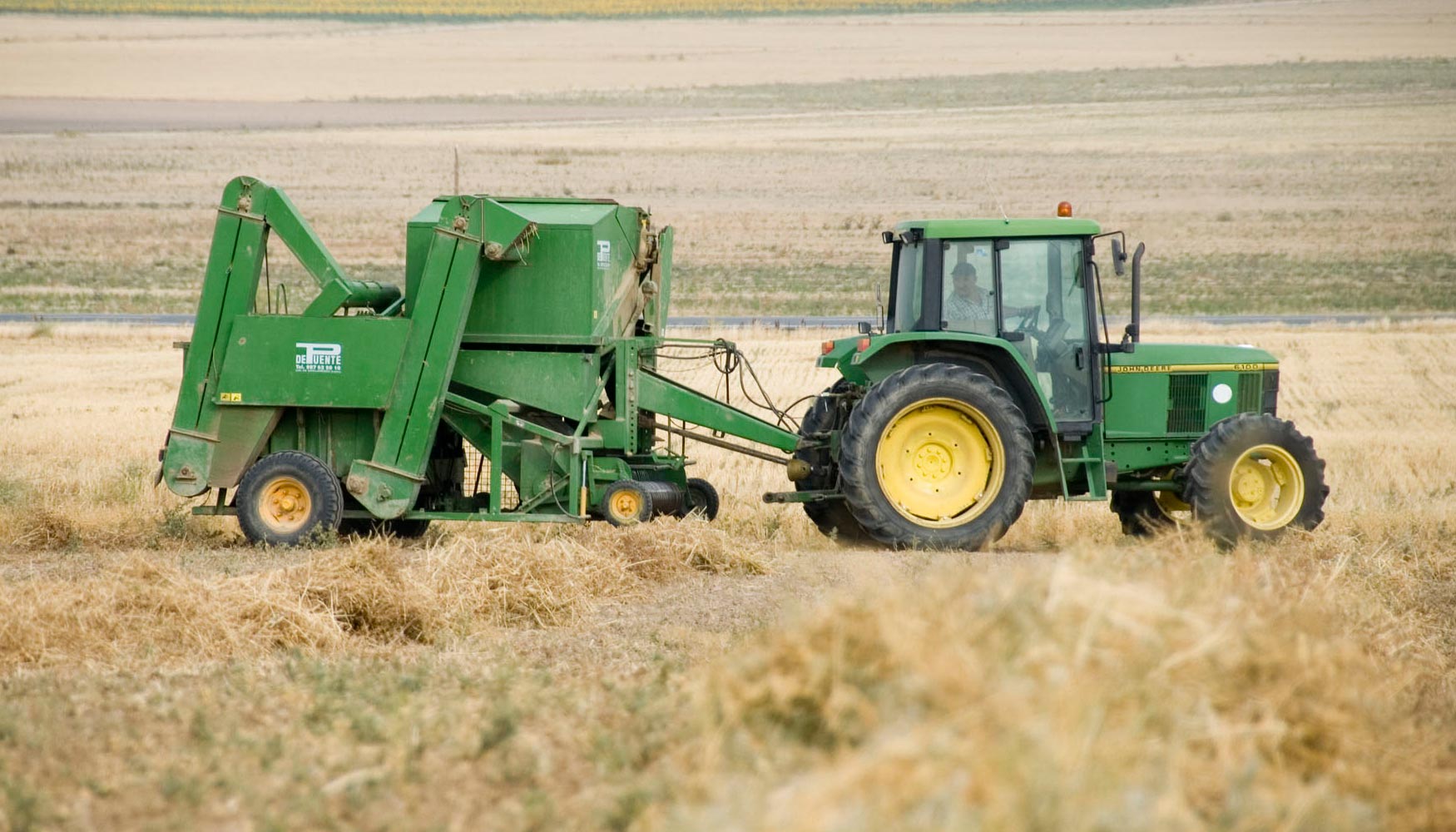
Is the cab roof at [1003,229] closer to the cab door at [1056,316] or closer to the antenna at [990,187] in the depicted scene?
the cab door at [1056,316]

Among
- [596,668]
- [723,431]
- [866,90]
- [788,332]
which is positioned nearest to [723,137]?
[866,90]

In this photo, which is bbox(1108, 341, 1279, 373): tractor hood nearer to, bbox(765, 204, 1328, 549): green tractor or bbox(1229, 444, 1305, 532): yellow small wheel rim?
bbox(765, 204, 1328, 549): green tractor

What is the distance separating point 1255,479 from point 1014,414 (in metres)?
1.75

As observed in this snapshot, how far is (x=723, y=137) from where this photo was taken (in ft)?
189

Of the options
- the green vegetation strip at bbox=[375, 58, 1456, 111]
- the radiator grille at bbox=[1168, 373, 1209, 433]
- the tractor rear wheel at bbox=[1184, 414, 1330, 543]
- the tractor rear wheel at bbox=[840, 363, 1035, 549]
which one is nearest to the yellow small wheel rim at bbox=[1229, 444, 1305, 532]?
the tractor rear wheel at bbox=[1184, 414, 1330, 543]

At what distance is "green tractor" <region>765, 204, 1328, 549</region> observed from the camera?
1027 cm

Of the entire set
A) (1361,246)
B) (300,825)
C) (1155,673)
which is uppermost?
(1361,246)

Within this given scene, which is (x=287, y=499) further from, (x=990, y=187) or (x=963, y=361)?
(x=990, y=187)

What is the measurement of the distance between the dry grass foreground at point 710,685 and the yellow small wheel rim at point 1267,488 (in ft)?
1.25

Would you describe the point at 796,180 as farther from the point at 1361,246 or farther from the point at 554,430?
the point at 554,430

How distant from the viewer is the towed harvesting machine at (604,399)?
10.3 meters

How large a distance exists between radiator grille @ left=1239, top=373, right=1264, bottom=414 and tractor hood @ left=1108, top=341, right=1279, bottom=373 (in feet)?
0.18

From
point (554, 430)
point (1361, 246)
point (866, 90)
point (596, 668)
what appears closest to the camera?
point (596, 668)

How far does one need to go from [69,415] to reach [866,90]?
5650 cm
